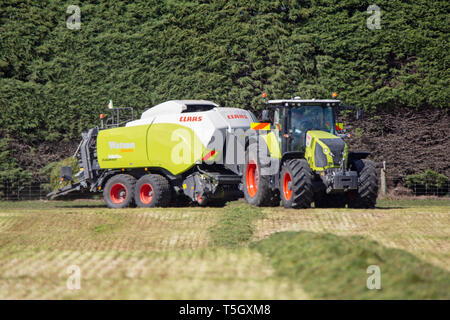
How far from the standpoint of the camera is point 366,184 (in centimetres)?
1341

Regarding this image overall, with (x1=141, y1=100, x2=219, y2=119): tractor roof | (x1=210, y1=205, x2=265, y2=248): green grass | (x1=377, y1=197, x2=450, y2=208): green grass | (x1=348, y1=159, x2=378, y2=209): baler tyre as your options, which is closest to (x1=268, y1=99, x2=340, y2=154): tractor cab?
(x1=348, y1=159, x2=378, y2=209): baler tyre

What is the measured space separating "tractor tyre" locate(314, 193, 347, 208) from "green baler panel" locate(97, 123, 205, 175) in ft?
10.0

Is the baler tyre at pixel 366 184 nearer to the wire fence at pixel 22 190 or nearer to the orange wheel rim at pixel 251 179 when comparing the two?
the orange wheel rim at pixel 251 179

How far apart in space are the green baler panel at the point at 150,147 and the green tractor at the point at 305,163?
183cm

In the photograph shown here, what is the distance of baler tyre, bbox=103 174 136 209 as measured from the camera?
57.6 ft

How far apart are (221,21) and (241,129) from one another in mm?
6895

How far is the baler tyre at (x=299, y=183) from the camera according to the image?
12.9m

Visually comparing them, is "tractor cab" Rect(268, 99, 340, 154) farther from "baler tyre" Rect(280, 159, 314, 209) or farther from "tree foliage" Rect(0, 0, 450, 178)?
"tree foliage" Rect(0, 0, 450, 178)

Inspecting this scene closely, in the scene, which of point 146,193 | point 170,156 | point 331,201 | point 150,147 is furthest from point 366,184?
point 146,193

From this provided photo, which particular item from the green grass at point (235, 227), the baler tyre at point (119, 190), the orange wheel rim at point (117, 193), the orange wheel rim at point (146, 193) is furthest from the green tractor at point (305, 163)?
the orange wheel rim at point (117, 193)

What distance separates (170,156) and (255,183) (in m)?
2.74
